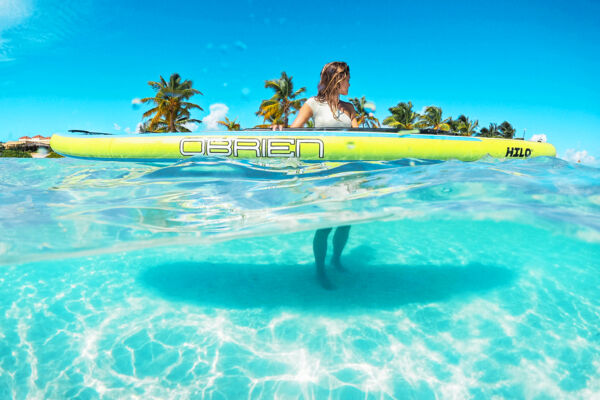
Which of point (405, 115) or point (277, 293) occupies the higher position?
point (405, 115)

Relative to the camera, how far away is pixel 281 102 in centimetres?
2475

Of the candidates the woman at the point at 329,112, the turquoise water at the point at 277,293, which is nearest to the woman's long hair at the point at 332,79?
the woman at the point at 329,112

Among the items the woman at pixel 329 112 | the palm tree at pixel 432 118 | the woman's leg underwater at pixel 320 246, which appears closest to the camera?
the woman's leg underwater at pixel 320 246

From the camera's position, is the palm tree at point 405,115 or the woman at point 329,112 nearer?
the woman at point 329,112

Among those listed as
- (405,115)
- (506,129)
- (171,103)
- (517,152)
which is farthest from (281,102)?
(506,129)

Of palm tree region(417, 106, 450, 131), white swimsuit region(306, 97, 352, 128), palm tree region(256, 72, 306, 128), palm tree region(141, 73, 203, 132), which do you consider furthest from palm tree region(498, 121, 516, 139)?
white swimsuit region(306, 97, 352, 128)

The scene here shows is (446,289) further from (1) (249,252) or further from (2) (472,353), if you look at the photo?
(1) (249,252)

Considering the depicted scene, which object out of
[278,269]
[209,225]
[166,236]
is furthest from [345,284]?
[166,236]

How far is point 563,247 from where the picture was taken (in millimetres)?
8547

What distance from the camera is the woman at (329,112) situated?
3.37m

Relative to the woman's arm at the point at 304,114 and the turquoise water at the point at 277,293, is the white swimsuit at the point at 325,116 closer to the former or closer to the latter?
the woman's arm at the point at 304,114

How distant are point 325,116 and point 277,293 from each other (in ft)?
7.86

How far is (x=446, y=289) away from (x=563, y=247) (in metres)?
7.08

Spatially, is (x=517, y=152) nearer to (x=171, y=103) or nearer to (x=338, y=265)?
(x=338, y=265)
